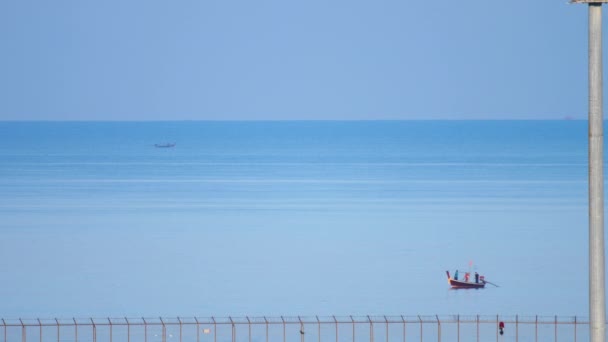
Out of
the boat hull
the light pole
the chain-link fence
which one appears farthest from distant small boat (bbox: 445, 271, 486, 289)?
the light pole

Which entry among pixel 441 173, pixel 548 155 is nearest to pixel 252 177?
pixel 441 173

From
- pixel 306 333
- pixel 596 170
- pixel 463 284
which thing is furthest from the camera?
pixel 463 284

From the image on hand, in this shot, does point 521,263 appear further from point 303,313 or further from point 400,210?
point 400,210

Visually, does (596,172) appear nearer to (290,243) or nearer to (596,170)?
(596,170)

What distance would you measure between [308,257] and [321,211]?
62.0 ft

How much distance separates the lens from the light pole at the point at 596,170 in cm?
1012

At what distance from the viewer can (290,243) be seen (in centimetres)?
5119

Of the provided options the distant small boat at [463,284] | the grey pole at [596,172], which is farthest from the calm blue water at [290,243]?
the grey pole at [596,172]

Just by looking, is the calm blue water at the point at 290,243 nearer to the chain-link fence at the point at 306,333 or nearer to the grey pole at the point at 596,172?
the chain-link fence at the point at 306,333

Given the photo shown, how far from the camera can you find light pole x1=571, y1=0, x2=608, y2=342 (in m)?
10.1

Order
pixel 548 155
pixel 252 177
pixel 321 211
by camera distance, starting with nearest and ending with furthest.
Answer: pixel 321 211 → pixel 252 177 → pixel 548 155

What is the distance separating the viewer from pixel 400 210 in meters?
66.2

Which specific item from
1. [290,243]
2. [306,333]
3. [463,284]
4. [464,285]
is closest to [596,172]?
[306,333]

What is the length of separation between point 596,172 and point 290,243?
135 feet
